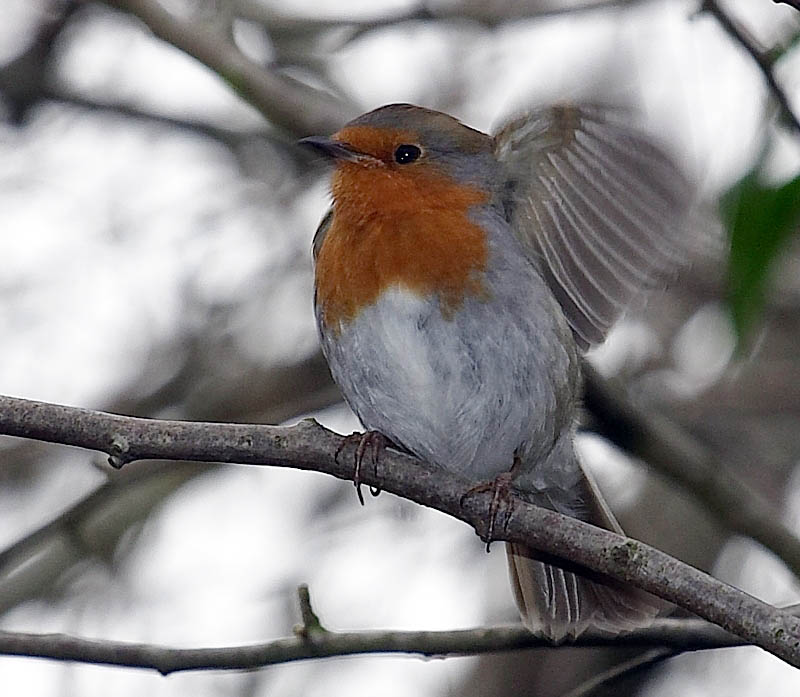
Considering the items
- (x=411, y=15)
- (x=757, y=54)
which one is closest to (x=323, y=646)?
(x=757, y=54)

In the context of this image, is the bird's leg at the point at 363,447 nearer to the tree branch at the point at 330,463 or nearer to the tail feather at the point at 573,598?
the tree branch at the point at 330,463

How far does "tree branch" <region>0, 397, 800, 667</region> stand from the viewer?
279 cm

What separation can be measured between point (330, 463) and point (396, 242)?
1148mm

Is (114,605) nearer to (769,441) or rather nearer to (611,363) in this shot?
(611,363)

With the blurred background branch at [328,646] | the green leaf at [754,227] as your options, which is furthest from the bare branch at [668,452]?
the green leaf at [754,227]

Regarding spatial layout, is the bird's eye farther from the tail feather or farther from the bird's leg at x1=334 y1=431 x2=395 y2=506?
the tail feather

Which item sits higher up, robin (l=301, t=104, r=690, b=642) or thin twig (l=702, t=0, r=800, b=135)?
thin twig (l=702, t=0, r=800, b=135)

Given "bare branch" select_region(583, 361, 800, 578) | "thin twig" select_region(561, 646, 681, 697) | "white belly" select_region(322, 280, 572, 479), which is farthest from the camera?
"bare branch" select_region(583, 361, 800, 578)

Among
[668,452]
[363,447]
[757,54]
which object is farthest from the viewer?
[668,452]

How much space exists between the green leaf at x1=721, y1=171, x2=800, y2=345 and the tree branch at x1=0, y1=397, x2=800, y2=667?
0.63m

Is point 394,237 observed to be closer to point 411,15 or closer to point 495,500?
point 495,500

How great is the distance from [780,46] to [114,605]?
145 inches

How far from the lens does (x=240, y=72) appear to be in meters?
4.82

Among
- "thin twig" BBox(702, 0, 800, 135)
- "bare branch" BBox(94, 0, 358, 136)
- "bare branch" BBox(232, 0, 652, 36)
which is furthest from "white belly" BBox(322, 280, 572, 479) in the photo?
"bare branch" BBox(232, 0, 652, 36)
